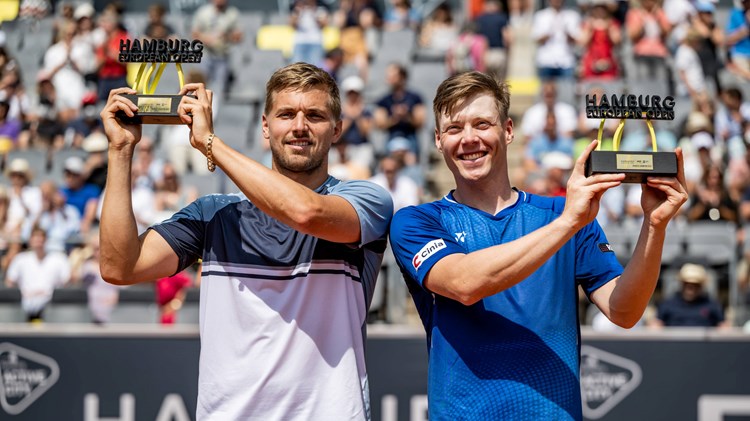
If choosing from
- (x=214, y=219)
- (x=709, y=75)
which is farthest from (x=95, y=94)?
(x=214, y=219)

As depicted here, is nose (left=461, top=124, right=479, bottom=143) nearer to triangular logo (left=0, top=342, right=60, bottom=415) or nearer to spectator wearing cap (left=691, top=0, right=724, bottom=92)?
triangular logo (left=0, top=342, right=60, bottom=415)

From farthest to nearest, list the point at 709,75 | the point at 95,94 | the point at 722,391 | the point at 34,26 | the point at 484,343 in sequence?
the point at 34,26, the point at 95,94, the point at 709,75, the point at 722,391, the point at 484,343

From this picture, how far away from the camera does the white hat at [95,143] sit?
493 inches

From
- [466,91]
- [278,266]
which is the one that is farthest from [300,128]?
[466,91]

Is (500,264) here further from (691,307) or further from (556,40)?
(556,40)

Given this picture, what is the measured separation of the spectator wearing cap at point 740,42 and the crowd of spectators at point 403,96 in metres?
0.02

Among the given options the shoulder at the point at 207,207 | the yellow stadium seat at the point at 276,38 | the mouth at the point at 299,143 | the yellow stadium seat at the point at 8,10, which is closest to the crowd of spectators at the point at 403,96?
the yellow stadium seat at the point at 276,38

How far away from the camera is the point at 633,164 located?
341cm

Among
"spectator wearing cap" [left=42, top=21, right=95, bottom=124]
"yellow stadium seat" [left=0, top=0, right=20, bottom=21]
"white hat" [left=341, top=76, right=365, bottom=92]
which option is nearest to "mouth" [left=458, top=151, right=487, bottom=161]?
"white hat" [left=341, top=76, right=365, bottom=92]

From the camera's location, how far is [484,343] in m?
3.66

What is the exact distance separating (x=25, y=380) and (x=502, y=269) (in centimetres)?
555

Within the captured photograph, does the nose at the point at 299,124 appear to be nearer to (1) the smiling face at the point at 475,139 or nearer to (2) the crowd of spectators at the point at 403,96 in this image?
(1) the smiling face at the point at 475,139

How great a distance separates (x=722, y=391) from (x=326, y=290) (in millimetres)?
4621

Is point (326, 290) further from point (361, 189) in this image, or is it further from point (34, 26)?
point (34, 26)
